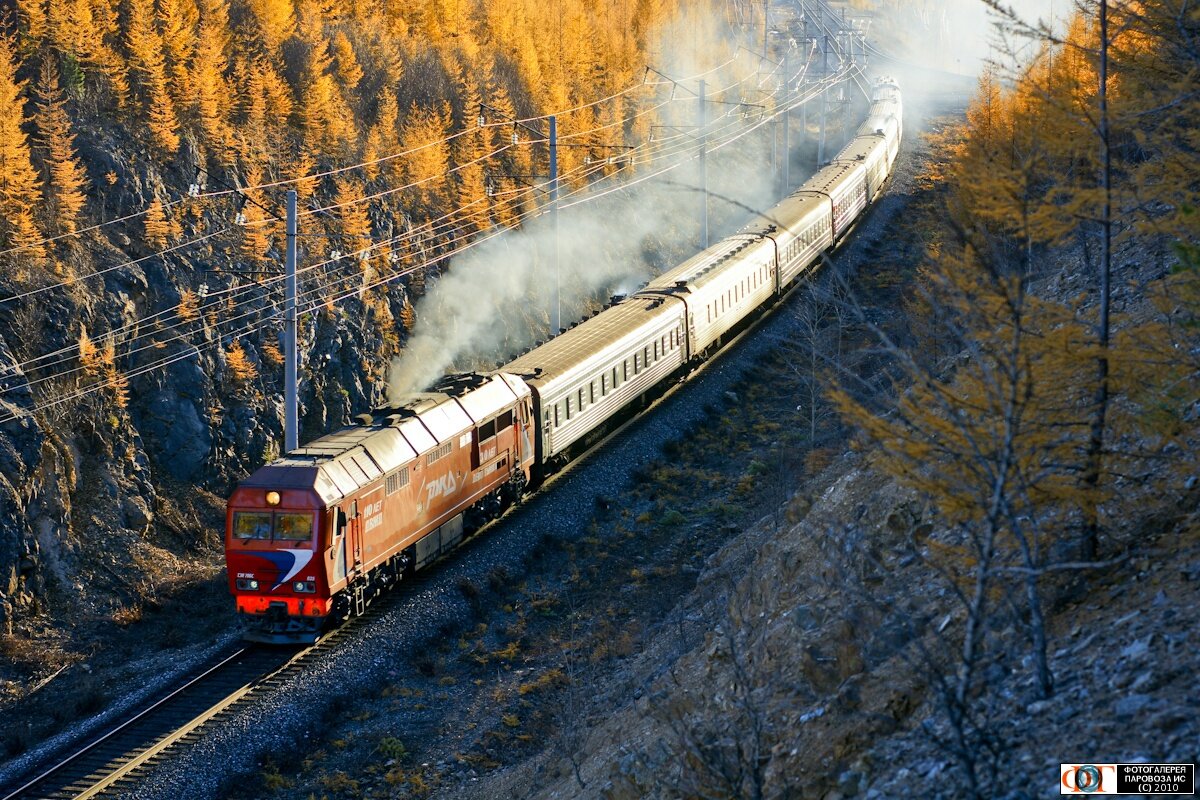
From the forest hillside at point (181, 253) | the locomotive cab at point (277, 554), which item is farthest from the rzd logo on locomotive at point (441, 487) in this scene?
the forest hillside at point (181, 253)

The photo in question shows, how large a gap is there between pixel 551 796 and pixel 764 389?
24.5 meters

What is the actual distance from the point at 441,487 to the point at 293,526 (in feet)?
14.8

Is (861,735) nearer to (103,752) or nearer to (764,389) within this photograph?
(103,752)

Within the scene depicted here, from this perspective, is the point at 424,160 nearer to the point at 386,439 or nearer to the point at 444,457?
the point at 444,457

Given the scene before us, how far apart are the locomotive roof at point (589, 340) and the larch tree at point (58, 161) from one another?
40.2 feet

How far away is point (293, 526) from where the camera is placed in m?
20.4

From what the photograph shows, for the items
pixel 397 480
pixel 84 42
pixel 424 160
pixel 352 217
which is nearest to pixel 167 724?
pixel 397 480

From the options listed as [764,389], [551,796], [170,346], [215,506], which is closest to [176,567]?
[215,506]

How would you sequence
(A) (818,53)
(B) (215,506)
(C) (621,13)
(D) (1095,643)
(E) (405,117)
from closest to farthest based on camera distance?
1. (D) (1095,643)
2. (B) (215,506)
3. (E) (405,117)
4. (C) (621,13)
5. (A) (818,53)

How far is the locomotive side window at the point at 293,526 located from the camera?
20.3m

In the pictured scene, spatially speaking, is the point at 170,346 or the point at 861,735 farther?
the point at 170,346

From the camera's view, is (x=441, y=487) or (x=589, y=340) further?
(x=589, y=340)

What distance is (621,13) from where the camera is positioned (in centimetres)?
8838

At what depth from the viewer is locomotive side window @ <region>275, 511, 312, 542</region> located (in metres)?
20.3
